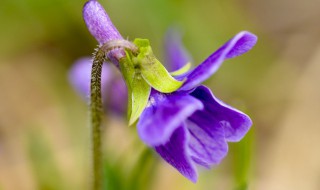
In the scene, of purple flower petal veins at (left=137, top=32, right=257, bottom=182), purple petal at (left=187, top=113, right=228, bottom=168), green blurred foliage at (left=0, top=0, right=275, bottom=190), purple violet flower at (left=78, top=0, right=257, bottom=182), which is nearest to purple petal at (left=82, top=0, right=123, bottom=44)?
purple violet flower at (left=78, top=0, right=257, bottom=182)

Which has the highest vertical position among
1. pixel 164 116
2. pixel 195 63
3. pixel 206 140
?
pixel 164 116

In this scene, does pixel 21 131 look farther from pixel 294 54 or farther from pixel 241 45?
pixel 241 45

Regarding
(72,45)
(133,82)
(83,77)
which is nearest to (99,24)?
(133,82)

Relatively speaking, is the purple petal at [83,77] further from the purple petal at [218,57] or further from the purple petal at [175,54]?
the purple petal at [218,57]

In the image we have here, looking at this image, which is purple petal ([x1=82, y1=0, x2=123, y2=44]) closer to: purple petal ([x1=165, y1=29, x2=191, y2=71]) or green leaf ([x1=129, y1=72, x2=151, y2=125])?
green leaf ([x1=129, y1=72, x2=151, y2=125])

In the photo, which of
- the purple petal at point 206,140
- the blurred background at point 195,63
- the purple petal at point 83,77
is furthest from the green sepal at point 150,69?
the blurred background at point 195,63

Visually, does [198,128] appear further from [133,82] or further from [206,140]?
[133,82]
